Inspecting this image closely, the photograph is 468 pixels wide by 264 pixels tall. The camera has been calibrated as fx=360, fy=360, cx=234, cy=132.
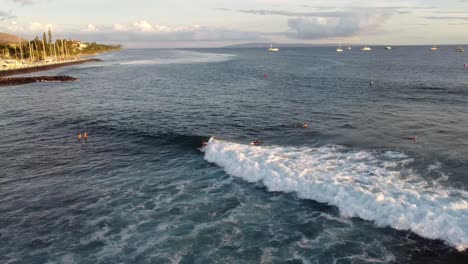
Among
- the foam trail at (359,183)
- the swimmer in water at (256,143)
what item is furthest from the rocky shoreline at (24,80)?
the swimmer in water at (256,143)

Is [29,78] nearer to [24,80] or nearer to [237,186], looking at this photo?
[24,80]

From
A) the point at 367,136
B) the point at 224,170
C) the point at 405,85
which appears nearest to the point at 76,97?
the point at 224,170

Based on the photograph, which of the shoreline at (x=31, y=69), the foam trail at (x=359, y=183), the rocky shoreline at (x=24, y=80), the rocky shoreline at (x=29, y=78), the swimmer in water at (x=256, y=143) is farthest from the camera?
the shoreline at (x=31, y=69)

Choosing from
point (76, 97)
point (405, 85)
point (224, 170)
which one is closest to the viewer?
point (224, 170)

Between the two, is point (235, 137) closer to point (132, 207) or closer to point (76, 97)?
point (132, 207)

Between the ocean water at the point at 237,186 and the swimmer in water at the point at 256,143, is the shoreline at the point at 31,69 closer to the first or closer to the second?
the ocean water at the point at 237,186
